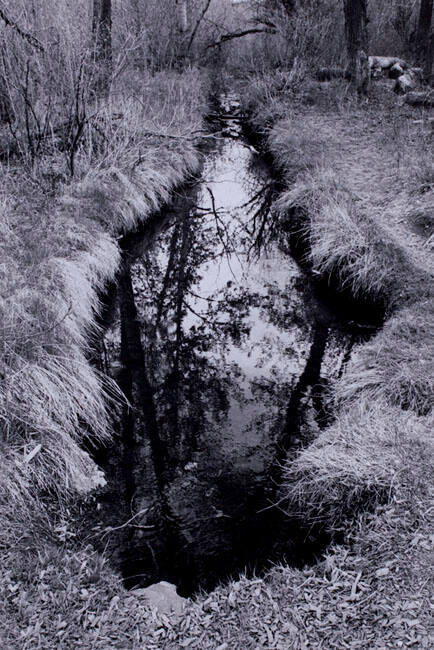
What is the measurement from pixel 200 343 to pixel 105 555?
9.82ft

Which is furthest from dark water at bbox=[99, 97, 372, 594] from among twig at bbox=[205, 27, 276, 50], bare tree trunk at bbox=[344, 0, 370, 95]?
twig at bbox=[205, 27, 276, 50]

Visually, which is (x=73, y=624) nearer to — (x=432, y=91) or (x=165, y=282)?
(x=165, y=282)

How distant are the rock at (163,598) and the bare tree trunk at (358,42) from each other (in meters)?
13.3

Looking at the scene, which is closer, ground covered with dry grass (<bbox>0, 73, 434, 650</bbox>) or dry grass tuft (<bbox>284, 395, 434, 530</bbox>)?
ground covered with dry grass (<bbox>0, 73, 434, 650</bbox>)

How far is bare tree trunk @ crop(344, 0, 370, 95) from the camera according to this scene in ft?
43.1

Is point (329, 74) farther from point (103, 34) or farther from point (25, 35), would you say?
point (25, 35)

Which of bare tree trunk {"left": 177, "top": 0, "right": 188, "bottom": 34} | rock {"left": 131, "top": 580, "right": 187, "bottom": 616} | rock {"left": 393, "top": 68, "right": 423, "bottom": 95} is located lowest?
rock {"left": 131, "top": 580, "right": 187, "bottom": 616}

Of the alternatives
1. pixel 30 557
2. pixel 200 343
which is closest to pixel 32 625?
pixel 30 557

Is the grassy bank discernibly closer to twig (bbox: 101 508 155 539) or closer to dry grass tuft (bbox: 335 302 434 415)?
twig (bbox: 101 508 155 539)

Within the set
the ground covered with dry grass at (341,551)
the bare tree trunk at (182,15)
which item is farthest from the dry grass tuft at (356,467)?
the bare tree trunk at (182,15)

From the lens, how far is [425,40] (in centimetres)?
1658

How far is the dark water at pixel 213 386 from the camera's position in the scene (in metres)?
3.77

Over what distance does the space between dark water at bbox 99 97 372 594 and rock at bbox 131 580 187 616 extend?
0.61ft

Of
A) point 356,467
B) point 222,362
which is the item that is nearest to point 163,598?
point 356,467
